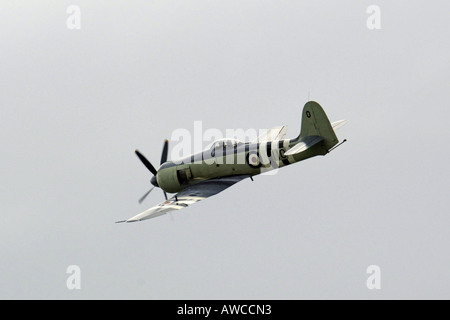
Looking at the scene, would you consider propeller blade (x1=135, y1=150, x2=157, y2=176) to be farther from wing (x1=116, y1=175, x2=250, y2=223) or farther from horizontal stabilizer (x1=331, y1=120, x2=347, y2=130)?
horizontal stabilizer (x1=331, y1=120, x2=347, y2=130)

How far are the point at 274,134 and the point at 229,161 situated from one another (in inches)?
178

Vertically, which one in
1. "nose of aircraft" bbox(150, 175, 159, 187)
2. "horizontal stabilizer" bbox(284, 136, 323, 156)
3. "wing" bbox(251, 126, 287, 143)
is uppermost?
"wing" bbox(251, 126, 287, 143)

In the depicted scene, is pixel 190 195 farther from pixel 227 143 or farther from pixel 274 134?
pixel 274 134

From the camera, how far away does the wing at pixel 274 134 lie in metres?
42.6

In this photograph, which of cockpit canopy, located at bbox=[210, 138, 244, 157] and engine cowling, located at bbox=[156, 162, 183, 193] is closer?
cockpit canopy, located at bbox=[210, 138, 244, 157]

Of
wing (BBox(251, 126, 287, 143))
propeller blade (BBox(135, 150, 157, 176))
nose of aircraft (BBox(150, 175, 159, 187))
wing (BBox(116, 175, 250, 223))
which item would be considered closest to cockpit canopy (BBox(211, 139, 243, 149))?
wing (BBox(116, 175, 250, 223))

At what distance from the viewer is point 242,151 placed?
38.9m

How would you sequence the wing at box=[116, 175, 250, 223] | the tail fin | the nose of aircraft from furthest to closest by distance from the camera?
the nose of aircraft < the wing at box=[116, 175, 250, 223] < the tail fin

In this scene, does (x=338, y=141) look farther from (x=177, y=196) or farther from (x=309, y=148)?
(x=177, y=196)

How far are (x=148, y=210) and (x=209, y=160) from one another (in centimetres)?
409

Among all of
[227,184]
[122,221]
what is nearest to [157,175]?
[227,184]

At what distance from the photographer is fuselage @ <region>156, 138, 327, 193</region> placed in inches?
1495

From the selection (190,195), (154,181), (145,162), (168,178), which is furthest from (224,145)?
(145,162)

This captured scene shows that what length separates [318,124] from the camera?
36.4 metres
